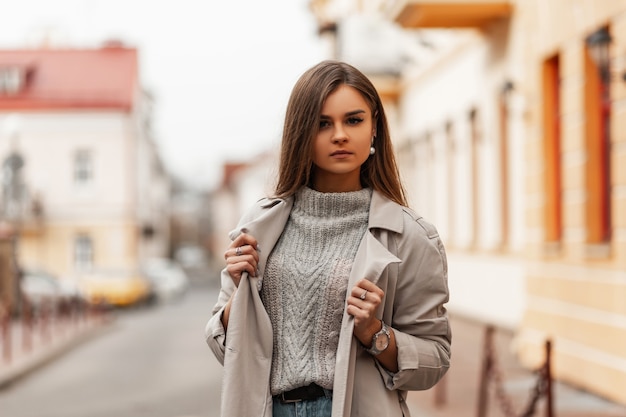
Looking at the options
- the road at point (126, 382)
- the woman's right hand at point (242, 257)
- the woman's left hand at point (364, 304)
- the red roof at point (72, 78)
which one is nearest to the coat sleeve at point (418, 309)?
the woman's left hand at point (364, 304)

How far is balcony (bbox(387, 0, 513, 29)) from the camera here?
18281mm

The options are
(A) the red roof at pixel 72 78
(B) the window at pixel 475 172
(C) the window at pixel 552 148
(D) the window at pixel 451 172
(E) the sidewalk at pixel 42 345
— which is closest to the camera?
(C) the window at pixel 552 148

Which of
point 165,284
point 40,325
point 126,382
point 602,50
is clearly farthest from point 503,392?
point 165,284

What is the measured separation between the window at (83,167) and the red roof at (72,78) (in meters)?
1.89

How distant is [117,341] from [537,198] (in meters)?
12.1

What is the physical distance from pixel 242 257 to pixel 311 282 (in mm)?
198

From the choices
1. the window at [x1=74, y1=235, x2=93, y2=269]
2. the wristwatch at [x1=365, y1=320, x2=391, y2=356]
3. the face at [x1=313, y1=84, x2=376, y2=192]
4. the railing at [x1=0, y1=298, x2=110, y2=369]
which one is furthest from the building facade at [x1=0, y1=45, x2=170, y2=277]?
the wristwatch at [x1=365, y1=320, x2=391, y2=356]

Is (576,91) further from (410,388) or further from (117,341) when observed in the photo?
(117,341)

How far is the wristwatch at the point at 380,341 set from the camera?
3102 mm

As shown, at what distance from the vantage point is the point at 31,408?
12984 mm

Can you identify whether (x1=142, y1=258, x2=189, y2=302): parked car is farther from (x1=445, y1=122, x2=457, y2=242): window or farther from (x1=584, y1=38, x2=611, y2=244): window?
(x1=584, y1=38, x2=611, y2=244): window

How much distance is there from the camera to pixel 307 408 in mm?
3160

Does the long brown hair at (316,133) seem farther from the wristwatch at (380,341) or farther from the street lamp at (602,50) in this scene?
the street lamp at (602,50)

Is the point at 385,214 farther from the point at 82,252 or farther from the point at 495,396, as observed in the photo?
the point at 82,252
